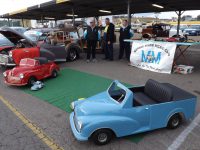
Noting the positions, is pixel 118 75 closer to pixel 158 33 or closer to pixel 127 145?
pixel 127 145

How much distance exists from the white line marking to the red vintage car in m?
5.00

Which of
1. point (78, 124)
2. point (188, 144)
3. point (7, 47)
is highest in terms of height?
point (7, 47)

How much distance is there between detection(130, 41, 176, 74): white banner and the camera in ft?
28.5

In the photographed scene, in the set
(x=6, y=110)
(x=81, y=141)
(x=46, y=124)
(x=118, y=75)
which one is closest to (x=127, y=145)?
(x=81, y=141)

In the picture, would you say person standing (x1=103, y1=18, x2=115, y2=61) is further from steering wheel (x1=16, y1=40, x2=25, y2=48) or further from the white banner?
steering wheel (x1=16, y1=40, x2=25, y2=48)

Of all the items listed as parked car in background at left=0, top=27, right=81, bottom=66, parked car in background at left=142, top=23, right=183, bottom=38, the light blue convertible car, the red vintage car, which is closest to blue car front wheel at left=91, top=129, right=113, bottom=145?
the light blue convertible car

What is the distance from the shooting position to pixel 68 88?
281 inches

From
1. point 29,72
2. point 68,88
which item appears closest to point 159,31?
point 68,88

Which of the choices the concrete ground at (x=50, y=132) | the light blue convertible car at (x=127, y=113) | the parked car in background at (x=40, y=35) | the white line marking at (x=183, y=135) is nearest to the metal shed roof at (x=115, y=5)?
the parked car in background at (x=40, y=35)

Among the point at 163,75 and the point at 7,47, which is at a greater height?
the point at 7,47

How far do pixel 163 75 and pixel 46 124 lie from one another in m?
5.44

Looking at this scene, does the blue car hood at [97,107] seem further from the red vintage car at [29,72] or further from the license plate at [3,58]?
the license plate at [3,58]

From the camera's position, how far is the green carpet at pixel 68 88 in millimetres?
6090

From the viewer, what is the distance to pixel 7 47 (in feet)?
33.5
